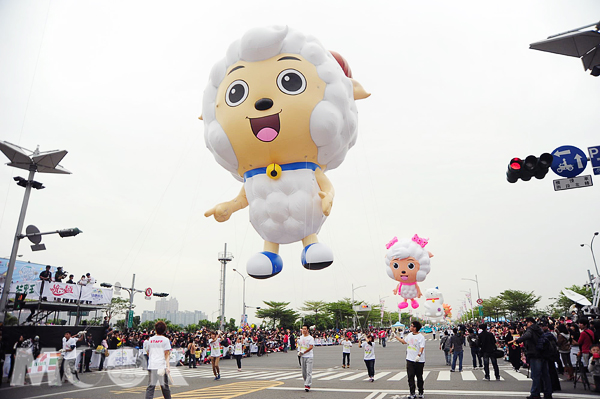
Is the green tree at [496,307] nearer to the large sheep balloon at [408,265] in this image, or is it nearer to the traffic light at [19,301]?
the large sheep balloon at [408,265]

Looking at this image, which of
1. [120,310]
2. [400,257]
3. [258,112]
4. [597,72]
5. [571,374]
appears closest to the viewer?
[597,72]

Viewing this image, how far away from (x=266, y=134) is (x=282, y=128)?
428mm

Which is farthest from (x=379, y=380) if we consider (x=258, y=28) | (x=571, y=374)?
(x=258, y=28)

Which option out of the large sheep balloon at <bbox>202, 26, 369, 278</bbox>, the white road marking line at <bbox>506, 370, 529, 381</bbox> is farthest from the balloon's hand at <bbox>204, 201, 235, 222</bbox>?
the white road marking line at <bbox>506, 370, 529, 381</bbox>

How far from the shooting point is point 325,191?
10.7 metres

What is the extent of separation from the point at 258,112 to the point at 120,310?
55911 millimetres

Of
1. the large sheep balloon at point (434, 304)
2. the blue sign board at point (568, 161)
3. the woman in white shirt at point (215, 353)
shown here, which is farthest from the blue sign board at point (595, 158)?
the large sheep balloon at point (434, 304)

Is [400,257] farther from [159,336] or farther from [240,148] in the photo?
[159,336]

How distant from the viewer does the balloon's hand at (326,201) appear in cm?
1002

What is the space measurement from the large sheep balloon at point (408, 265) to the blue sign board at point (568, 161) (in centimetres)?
1896

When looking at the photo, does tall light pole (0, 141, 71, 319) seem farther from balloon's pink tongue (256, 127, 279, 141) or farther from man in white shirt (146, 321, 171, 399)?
man in white shirt (146, 321, 171, 399)

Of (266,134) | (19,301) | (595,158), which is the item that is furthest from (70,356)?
(595,158)

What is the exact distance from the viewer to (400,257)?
28.7 meters

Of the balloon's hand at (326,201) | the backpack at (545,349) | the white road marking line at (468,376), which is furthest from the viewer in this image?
the white road marking line at (468,376)
